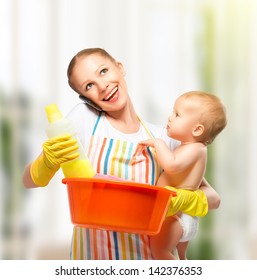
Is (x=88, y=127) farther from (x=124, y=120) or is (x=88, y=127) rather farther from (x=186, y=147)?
(x=186, y=147)

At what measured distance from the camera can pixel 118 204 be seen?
1.12 m

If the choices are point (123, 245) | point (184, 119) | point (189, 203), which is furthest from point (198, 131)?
point (123, 245)

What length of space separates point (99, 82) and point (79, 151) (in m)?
0.15

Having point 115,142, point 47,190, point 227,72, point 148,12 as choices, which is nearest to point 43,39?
point 148,12

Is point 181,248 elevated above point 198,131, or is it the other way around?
point 198,131

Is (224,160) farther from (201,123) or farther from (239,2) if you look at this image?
(201,123)

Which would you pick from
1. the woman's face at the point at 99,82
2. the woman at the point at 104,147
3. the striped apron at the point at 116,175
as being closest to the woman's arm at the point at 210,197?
the woman at the point at 104,147

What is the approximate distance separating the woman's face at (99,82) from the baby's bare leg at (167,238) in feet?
0.82

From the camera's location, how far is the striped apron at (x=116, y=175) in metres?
1.23

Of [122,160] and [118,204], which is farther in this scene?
[122,160]

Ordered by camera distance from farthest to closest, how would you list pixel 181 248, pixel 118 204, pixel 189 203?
1. pixel 181 248
2. pixel 189 203
3. pixel 118 204

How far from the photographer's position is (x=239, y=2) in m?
2.42

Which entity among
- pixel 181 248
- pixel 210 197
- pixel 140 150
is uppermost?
pixel 140 150

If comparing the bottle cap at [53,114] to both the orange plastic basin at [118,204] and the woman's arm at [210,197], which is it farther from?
the woman's arm at [210,197]
